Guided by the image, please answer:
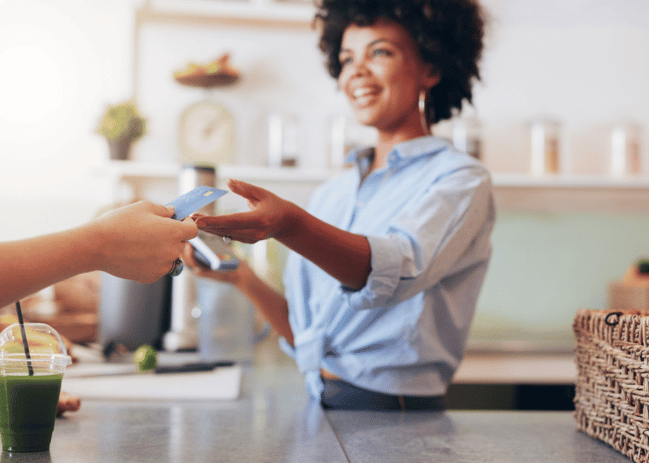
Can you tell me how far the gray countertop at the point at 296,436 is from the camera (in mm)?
640

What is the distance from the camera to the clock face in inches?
72.6

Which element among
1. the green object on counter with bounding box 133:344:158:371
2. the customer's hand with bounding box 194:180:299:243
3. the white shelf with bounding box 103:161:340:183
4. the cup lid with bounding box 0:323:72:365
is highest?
the white shelf with bounding box 103:161:340:183

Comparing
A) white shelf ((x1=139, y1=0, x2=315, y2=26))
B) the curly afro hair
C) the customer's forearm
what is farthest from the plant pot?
the customer's forearm

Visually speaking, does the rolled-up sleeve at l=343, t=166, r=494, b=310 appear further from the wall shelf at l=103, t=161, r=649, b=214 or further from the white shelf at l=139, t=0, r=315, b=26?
the white shelf at l=139, t=0, r=315, b=26

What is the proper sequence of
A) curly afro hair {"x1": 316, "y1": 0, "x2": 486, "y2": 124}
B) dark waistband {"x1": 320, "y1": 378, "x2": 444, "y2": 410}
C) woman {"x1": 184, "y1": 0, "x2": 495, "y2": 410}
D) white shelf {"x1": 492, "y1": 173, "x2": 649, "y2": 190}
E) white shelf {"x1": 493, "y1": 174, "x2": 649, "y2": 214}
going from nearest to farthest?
woman {"x1": 184, "y1": 0, "x2": 495, "y2": 410}
dark waistband {"x1": 320, "y1": 378, "x2": 444, "y2": 410}
curly afro hair {"x1": 316, "y1": 0, "x2": 486, "y2": 124}
white shelf {"x1": 492, "y1": 173, "x2": 649, "y2": 190}
white shelf {"x1": 493, "y1": 174, "x2": 649, "y2": 214}

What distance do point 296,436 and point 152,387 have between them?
35 cm

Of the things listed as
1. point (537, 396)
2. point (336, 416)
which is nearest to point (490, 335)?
point (537, 396)

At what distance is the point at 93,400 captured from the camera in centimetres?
92

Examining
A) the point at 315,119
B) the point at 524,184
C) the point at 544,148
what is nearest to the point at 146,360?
the point at 315,119

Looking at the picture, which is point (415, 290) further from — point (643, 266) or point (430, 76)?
point (643, 266)

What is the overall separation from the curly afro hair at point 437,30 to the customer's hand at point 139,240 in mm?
589

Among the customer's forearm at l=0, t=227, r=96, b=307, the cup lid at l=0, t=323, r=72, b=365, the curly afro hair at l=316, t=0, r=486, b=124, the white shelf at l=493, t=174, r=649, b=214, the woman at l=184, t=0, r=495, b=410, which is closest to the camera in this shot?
the customer's forearm at l=0, t=227, r=96, b=307

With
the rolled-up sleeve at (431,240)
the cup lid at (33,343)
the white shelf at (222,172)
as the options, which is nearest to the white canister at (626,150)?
the white shelf at (222,172)

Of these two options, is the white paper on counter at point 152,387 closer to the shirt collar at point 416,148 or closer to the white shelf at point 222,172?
the shirt collar at point 416,148
